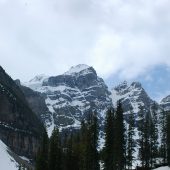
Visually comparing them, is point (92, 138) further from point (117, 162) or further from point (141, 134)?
point (141, 134)

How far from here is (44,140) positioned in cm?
10131

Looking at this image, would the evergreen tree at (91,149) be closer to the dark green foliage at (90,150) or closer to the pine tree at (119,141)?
the dark green foliage at (90,150)

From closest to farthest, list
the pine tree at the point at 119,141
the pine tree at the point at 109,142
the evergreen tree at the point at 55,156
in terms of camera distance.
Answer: the evergreen tree at the point at 55,156
the pine tree at the point at 109,142
the pine tree at the point at 119,141

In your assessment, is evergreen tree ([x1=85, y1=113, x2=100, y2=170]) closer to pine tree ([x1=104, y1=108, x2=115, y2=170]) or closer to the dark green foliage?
the dark green foliage

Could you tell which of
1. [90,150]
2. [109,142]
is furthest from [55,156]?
[109,142]

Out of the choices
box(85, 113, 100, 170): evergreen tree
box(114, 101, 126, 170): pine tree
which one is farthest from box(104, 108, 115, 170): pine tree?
box(85, 113, 100, 170): evergreen tree

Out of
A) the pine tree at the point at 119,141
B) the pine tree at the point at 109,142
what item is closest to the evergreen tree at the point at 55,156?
the pine tree at the point at 109,142

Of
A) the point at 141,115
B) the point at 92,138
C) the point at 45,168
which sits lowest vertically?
the point at 45,168

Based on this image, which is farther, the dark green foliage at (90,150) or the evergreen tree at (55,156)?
the dark green foliage at (90,150)

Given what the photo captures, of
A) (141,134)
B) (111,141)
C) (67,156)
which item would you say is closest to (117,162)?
(111,141)

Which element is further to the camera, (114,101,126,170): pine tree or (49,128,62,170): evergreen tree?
(114,101,126,170): pine tree

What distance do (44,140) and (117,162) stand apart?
53.8ft

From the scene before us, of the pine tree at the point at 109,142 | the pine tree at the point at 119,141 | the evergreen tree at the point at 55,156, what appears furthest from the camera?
the pine tree at the point at 119,141

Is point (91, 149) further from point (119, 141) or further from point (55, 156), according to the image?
point (55, 156)
